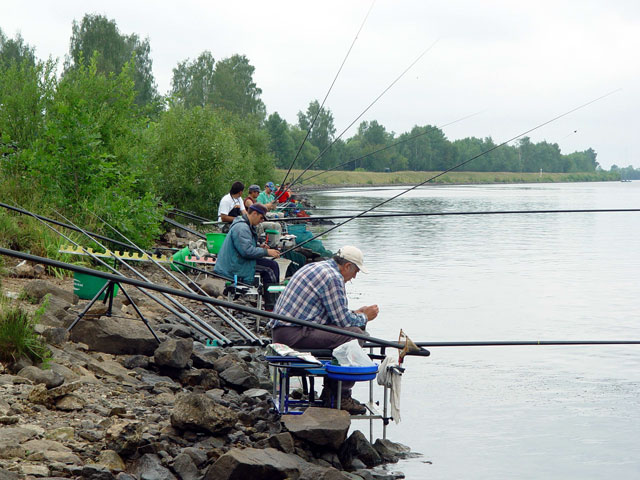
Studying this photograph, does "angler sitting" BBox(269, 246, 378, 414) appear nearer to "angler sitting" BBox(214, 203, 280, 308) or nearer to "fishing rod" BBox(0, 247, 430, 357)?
"fishing rod" BBox(0, 247, 430, 357)

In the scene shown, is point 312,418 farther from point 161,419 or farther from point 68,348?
point 68,348

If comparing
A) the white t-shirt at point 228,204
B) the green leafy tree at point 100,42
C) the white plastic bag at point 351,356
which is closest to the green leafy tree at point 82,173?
the white t-shirt at point 228,204

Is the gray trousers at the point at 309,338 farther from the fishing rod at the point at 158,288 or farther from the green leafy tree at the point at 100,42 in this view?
the green leafy tree at the point at 100,42

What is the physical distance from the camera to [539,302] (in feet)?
50.9

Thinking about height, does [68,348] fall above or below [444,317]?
above

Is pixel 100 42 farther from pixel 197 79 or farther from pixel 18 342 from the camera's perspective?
pixel 18 342

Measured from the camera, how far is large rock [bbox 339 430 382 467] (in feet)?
19.5

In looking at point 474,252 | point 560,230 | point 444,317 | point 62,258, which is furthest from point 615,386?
point 560,230

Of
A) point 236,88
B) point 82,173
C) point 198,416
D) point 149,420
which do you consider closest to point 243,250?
point 149,420

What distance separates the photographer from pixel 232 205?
1344 cm

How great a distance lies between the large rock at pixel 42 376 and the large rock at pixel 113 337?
1398 millimetres

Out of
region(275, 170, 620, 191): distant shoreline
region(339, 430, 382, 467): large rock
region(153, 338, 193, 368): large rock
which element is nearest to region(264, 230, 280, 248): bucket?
region(153, 338, 193, 368): large rock

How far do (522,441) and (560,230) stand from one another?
27.5 m

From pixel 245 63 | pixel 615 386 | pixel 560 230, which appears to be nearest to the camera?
pixel 615 386
